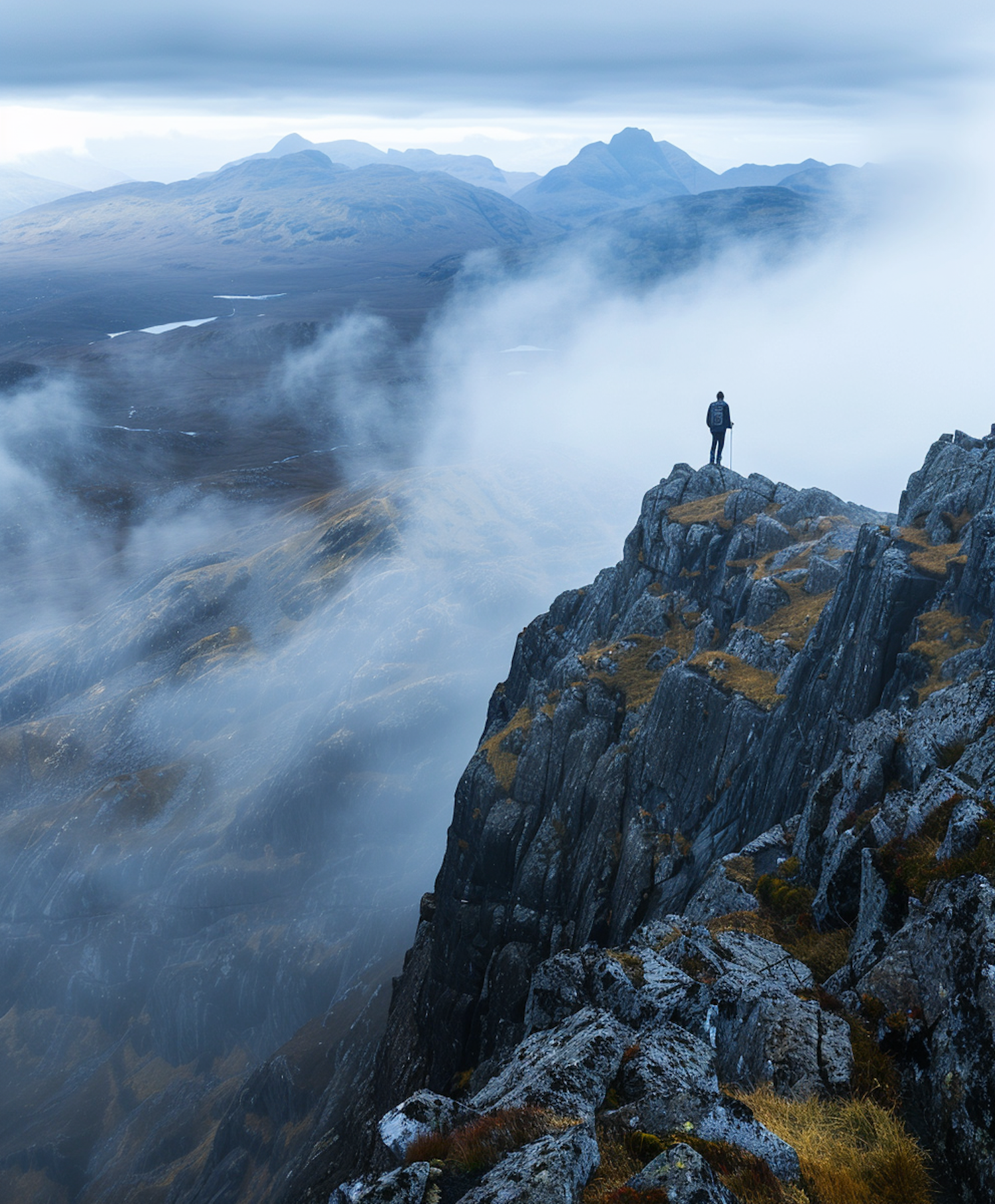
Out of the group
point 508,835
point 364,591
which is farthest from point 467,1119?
point 364,591

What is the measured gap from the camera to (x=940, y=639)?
29.8m

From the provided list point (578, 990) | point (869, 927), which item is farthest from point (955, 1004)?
point (578, 990)

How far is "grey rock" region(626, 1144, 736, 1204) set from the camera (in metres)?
10.3

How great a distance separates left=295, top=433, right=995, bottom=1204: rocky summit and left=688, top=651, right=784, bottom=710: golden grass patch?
6.6 inches

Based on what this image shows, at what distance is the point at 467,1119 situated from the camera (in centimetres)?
1483

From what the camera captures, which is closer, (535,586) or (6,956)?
(6,956)

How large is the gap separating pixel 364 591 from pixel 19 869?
85.9m

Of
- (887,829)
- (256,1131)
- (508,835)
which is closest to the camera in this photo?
(887,829)

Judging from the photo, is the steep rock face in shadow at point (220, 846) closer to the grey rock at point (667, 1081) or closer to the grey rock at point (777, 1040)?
the grey rock at point (777, 1040)

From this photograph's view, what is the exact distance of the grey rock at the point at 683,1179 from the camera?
10305 mm

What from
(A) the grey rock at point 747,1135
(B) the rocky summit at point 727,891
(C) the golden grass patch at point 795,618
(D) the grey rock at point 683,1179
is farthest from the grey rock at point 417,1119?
(C) the golden grass patch at point 795,618

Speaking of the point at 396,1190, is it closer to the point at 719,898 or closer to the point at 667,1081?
the point at 667,1081

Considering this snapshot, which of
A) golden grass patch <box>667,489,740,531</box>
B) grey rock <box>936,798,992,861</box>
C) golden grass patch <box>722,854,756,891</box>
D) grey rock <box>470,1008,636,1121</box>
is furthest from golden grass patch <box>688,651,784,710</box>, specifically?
grey rock <box>470,1008,636,1121</box>

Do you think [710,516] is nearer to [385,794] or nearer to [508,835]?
[508,835]
